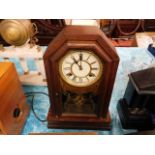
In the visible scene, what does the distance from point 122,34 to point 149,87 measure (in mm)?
2172

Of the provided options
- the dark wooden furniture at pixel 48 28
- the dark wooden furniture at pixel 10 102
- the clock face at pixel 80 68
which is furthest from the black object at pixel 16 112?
the dark wooden furniture at pixel 48 28

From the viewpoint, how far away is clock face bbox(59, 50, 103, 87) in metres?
0.64

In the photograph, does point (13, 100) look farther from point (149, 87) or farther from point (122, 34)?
point (122, 34)

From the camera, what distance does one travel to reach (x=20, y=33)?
2.70 ft

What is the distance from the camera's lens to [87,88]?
749mm

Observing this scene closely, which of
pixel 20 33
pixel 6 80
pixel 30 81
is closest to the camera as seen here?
pixel 6 80

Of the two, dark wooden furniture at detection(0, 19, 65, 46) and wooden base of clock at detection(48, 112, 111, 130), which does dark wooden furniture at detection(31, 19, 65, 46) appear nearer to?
dark wooden furniture at detection(0, 19, 65, 46)

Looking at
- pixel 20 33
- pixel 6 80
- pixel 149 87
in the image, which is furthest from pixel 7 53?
pixel 149 87

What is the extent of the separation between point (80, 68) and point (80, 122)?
1.02 ft

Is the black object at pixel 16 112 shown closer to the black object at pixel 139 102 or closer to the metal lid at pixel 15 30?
the metal lid at pixel 15 30

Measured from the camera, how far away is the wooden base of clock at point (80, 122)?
0.86 m

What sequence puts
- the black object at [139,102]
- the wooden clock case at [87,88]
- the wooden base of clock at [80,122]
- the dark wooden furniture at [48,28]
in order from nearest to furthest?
the wooden clock case at [87,88] → the black object at [139,102] → the wooden base of clock at [80,122] → the dark wooden furniture at [48,28]

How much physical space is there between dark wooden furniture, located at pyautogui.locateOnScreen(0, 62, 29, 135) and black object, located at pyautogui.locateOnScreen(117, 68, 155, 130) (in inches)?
19.5

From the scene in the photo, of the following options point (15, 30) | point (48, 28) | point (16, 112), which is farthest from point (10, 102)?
point (48, 28)
